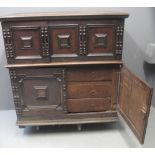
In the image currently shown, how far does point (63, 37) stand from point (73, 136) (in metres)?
0.93

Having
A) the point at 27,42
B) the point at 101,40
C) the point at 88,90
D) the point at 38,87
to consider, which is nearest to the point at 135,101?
the point at 88,90

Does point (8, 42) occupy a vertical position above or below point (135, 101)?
above

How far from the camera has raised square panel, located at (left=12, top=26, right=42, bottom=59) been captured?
180 centimetres

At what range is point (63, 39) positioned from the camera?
1842 millimetres

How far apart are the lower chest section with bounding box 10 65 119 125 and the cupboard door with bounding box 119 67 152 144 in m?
0.10

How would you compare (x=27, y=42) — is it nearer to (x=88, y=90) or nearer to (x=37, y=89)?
(x=37, y=89)

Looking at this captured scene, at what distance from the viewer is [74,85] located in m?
1.99

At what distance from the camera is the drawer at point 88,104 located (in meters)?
2.04

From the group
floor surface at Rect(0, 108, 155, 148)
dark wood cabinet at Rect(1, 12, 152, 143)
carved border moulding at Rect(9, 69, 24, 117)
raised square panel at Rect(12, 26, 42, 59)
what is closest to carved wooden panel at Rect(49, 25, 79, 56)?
dark wood cabinet at Rect(1, 12, 152, 143)

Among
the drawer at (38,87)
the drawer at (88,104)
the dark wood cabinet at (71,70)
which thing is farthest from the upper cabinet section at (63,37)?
the drawer at (88,104)

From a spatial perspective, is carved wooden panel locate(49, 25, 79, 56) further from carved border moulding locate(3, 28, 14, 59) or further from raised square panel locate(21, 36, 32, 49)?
carved border moulding locate(3, 28, 14, 59)

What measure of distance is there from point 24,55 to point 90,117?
822mm

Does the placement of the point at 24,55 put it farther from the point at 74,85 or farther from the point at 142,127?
the point at 142,127
